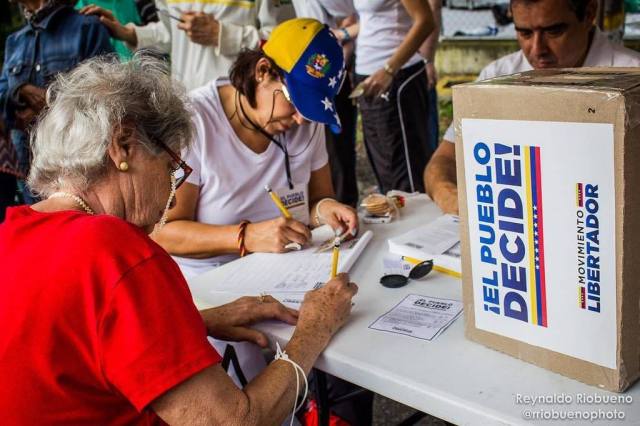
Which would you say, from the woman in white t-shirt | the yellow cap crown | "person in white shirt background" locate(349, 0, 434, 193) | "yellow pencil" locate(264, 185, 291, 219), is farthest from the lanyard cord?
"person in white shirt background" locate(349, 0, 434, 193)

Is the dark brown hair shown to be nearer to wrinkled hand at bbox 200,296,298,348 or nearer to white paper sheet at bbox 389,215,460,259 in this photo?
white paper sheet at bbox 389,215,460,259

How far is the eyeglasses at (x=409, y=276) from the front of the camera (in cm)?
156

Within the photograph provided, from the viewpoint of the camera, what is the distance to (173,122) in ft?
4.38

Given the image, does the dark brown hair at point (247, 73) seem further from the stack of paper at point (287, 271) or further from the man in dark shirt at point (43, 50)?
the man in dark shirt at point (43, 50)

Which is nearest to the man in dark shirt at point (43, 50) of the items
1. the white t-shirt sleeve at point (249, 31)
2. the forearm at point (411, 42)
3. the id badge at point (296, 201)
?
the white t-shirt sleeve at point (249, 31)

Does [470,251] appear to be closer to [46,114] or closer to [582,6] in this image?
[46,114]

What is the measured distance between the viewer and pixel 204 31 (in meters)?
3.07

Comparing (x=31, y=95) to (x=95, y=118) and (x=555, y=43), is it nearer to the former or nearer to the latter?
(x=95, y=118)

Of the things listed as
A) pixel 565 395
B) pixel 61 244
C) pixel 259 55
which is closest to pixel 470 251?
pixel 565 395

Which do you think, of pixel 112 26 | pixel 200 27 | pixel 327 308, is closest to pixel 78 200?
pixel 327 308

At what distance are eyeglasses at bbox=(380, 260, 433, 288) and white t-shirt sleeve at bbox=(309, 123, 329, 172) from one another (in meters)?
0.89

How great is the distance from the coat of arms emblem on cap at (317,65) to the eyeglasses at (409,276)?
2.36ft

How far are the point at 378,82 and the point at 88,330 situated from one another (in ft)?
7.71

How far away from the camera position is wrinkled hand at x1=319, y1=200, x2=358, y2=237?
1.97m
